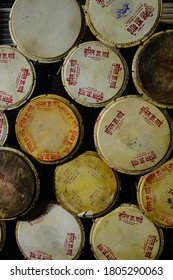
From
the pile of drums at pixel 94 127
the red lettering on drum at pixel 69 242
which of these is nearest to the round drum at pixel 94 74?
the pile of drums at pixel 94 127

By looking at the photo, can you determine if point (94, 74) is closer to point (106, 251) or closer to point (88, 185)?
point (88, 185)

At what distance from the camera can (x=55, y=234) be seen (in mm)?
3307

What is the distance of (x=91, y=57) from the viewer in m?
3.09

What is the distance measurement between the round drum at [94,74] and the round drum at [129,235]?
1.15 m

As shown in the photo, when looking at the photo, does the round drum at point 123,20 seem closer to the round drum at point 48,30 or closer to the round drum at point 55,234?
the round drum at point 48,30

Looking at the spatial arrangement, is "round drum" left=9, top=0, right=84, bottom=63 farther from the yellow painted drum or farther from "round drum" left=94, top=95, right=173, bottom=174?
the yellow painted drum

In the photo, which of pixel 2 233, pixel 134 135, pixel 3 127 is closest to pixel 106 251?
pixel 2 233

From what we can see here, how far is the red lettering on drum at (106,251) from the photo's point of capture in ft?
10.6

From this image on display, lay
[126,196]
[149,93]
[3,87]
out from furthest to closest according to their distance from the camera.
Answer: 1. [126,196]
2. [3,87]
3. [149,93]

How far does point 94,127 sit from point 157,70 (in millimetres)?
817

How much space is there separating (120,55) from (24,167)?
4.75 feet

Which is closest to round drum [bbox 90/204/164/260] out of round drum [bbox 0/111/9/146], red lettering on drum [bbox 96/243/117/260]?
red lettering on drum [bbox 96/243/117/260]
